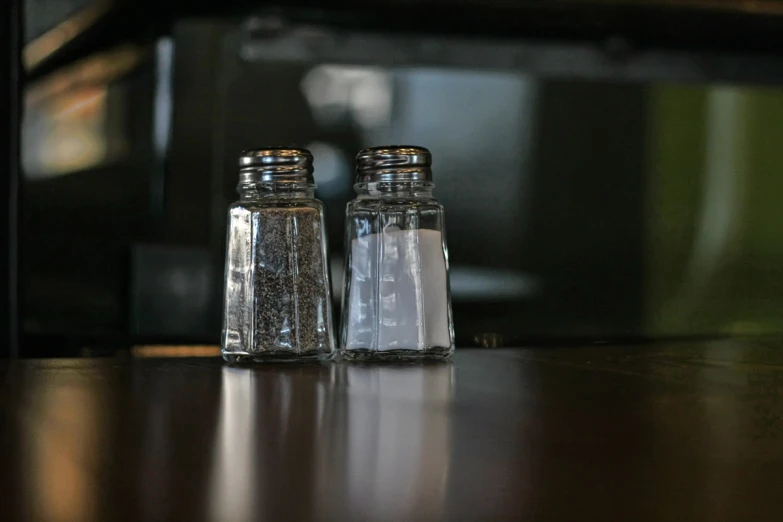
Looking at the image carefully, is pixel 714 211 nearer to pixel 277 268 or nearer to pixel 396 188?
pixel 396 188

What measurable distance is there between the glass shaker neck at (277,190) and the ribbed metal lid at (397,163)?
6cm

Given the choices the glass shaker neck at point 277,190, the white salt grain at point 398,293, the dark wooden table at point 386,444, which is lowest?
the dark wooden table at point 386,444

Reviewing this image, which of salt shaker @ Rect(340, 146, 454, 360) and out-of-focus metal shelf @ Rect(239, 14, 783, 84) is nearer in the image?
salt shaker @ Rect(340, 146, 454, 360)

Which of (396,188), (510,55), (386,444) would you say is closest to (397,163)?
(396,188)

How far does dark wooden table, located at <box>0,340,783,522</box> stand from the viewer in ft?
0.95

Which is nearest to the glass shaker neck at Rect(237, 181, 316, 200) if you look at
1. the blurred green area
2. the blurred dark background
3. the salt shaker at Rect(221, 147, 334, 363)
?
the salt shaker at Rect(221, 147, 334, 363)

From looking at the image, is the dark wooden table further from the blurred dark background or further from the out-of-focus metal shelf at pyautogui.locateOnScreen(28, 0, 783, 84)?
the out-of-focus metal shelf at pyautogui.locateOnScreen(28, 0, 783, 84)

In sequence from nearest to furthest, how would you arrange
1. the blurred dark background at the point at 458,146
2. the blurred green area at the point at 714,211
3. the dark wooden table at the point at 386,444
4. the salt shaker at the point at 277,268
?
1. the dark wooden table at the point at 386,444
2. the salt shaker at the point at 277,268
3. the blurred dark background at the point at 458,146
4. the blurred green area at the point at 714,211

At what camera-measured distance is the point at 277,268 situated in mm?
735

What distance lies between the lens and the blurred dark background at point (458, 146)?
0.89 m

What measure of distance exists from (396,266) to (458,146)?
0.88 feet

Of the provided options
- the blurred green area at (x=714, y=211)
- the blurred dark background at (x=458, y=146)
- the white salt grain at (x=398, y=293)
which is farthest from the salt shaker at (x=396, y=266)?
the blurred green area at (x=714, y=211)

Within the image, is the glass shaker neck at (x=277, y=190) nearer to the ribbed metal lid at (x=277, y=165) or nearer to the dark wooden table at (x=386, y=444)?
the ribbed metal lid at (x=277, y=165)

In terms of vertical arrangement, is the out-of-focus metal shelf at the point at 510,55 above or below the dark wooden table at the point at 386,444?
above
